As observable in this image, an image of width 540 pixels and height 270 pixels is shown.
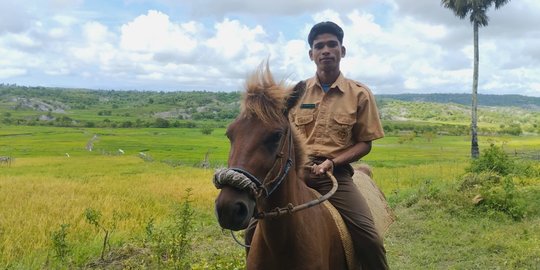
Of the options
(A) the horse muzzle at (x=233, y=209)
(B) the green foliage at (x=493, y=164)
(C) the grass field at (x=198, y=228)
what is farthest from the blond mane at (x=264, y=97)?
(B) the green foliage at (x=493, y=164)

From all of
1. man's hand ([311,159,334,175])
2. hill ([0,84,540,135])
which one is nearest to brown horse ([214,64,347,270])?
man's hand ([311,159,334,175])

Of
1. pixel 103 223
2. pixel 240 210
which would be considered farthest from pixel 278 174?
pixel 103 223

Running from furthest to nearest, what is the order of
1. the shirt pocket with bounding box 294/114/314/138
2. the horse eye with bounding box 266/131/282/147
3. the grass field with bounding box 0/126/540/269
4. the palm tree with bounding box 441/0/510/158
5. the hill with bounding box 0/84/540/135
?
1. the hill with bounding box 0/84/540/135
2. the palm tree with bounding box 441/0/510/158
3. the grass field with bounding box 0/126/540/269
4. the shirt pocket with bounding box 294/114/314/138
5. the horse eye with bounding box 266/131/282/147

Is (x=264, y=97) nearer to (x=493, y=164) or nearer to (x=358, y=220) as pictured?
(x=358, y=220)

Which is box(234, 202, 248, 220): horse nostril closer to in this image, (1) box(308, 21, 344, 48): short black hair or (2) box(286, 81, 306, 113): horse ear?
(2) box(286, 81, 306, 113): horse ear

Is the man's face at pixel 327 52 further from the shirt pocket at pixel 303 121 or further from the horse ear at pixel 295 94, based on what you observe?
the horse ear at pixel 295 94

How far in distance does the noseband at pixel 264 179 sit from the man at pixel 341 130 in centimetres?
72

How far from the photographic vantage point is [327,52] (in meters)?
3.39

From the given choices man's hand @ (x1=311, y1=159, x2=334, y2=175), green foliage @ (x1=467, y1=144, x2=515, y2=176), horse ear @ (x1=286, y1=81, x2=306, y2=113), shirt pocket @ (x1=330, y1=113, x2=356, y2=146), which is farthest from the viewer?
green foliage @ (x1=467, y1=144, x2=515, y2=176)

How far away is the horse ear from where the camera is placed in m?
2.54

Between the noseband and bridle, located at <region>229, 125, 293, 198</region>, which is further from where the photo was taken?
bridle, located at <region>229, 125, 293, 198</region>

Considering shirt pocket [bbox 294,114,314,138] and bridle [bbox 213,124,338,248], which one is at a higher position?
shirt pocket [bbox 294,114,314,138]

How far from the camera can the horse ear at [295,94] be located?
2.54 metres

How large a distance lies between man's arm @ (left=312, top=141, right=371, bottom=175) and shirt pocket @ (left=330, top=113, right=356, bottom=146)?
0.10 metres
